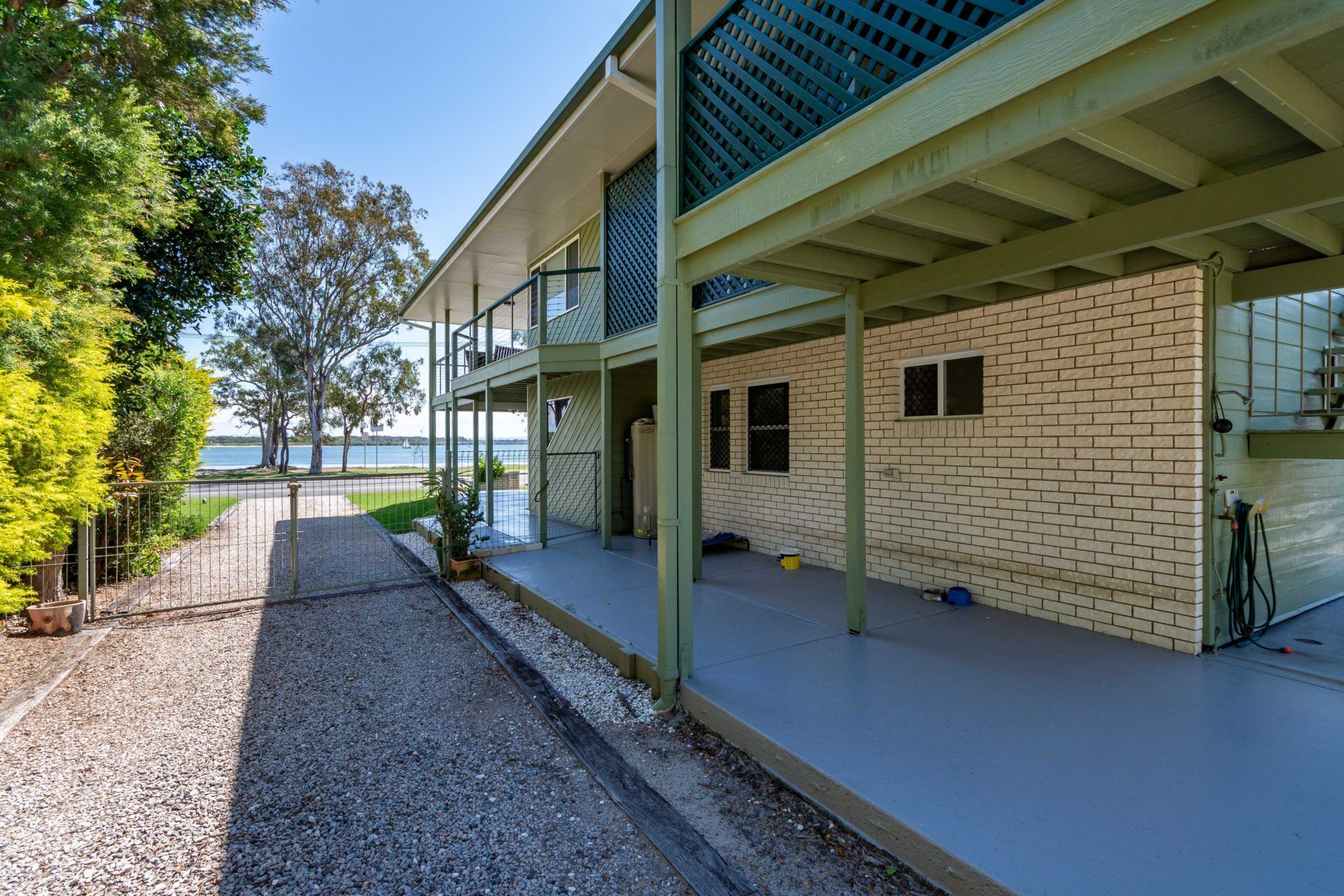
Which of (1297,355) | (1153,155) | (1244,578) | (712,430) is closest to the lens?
(1153,155)

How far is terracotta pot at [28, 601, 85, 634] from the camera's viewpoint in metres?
5.35

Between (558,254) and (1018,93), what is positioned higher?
(558,254)

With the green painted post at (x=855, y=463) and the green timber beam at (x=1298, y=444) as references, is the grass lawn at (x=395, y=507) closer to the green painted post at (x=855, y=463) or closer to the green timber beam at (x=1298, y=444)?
the green painted post at (x=855, y=463)

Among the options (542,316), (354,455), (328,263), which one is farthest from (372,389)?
(354,455)

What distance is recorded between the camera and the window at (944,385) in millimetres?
5434

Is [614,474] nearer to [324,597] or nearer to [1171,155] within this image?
[324,597]

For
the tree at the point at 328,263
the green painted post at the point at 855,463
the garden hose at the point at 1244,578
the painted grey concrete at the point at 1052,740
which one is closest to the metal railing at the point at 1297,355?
the garden hose at the point at 1244,578

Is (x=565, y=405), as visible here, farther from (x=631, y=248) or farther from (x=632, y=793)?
(x=632, y=793)

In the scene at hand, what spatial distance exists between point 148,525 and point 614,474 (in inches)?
233

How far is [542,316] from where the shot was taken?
336 inches

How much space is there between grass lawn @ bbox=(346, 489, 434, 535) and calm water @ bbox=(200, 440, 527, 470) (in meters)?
1.55

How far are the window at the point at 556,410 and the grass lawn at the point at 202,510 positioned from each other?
5673 millimetres

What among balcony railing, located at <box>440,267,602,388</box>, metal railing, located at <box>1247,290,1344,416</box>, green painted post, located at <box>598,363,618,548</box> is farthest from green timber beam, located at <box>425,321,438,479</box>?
metal railing, located at <box>1247,290,1344,416</box>

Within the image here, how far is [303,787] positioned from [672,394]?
2814 mm
